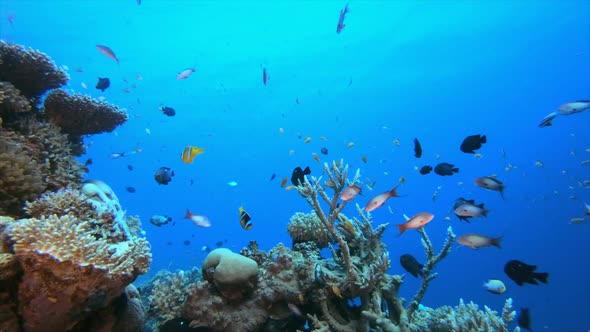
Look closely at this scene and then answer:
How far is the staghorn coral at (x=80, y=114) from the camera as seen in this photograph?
6.31m

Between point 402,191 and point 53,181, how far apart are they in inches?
3335

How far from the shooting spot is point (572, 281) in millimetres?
52562

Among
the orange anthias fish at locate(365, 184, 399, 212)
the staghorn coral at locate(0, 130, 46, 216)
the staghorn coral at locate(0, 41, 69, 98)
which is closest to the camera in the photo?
the staghorn coral at locate(0, 130, 46, 216)

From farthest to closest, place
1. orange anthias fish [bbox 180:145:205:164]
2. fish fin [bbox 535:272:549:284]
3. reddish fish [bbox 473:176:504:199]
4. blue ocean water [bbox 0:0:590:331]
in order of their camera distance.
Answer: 1. blue ocean water [bbox 0:0:590:331]
2. orange anthias fish [bbox 180:145:205:164]
3. reddish fish [bbox 473:176:504:199]
4. fish fin [bbox 535:272:549:284]

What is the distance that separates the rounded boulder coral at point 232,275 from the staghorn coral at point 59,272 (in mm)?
1501

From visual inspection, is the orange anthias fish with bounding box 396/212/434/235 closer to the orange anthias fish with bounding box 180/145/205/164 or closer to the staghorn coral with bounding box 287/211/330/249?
the staghorn coral with bounding box 287/211/330/249

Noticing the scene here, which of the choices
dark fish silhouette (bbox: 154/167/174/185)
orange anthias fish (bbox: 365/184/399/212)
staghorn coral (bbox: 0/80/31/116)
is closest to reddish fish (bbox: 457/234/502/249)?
orange anthias fish (bbox: 365/184/399/212)

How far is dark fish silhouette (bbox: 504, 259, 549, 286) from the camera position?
15.7 feet

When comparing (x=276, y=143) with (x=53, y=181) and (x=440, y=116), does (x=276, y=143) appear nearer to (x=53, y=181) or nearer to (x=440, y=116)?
(x=440, y=116)

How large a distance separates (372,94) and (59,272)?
2041 inches

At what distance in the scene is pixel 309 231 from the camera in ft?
20.8

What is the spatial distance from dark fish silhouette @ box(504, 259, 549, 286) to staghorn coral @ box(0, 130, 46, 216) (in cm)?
730

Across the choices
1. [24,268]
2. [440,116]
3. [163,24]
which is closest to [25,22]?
[163,24]

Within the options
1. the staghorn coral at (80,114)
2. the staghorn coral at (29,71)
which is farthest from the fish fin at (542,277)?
the staghorn coral at (29,71)
